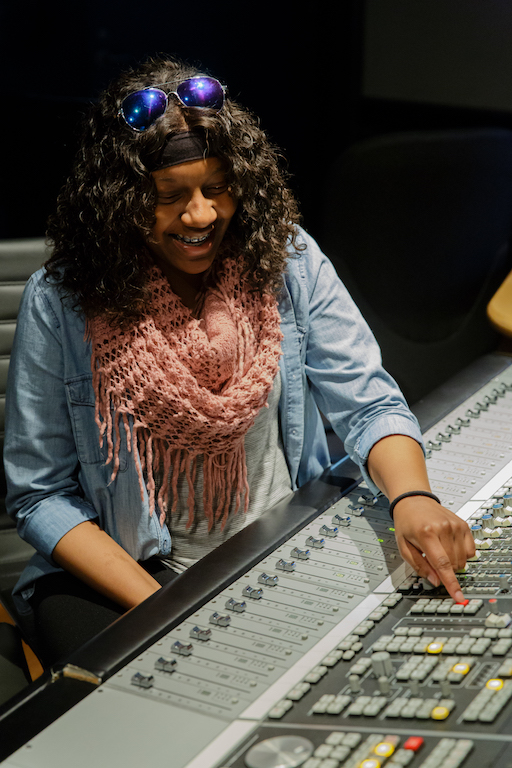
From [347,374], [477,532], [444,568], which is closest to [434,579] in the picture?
[444,568]

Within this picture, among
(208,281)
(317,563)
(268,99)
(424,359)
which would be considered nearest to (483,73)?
(268,99)

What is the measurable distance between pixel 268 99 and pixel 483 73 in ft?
2.49

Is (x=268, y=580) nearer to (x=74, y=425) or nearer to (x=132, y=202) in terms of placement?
(x=74, y=425)

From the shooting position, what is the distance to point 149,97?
4.45ft

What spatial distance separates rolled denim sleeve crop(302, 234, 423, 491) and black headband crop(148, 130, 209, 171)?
338 mm

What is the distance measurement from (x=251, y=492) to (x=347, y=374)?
29cm

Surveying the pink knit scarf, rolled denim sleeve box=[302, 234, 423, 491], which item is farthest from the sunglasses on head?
rolled denim sleeve box=[302, 234, 423, 491]

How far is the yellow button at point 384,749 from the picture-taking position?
0.75m

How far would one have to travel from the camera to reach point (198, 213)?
1.37 m

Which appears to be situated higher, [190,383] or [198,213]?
[198,213]

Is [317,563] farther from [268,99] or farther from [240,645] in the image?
[268,99]

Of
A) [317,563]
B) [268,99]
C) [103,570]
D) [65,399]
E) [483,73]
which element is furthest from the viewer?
[483,73]

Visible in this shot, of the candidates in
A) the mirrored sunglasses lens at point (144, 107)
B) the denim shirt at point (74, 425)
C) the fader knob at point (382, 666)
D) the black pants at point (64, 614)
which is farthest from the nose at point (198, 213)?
the fader knob at point (382, 666)

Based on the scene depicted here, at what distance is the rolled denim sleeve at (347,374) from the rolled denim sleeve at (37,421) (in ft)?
1.55
